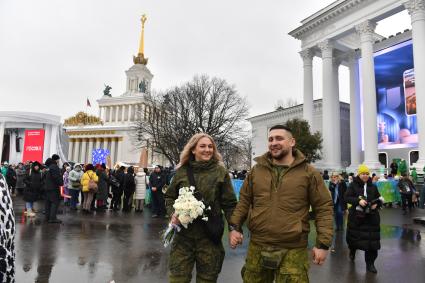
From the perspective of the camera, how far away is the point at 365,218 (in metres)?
6.02

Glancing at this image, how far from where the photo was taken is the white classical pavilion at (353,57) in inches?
936

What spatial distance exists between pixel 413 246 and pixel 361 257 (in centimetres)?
225

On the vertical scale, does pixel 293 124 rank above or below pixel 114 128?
below

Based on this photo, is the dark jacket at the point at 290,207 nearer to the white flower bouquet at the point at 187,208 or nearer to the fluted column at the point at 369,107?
the white flower bouquet at the point at 187,208

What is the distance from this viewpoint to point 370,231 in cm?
594

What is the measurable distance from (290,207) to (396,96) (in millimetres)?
31085

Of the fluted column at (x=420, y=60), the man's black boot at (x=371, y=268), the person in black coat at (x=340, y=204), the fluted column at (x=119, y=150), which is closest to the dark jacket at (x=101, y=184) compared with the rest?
the person in black coat at (x=340, y=204)

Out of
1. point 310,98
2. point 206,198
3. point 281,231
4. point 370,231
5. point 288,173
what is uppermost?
point 310,98

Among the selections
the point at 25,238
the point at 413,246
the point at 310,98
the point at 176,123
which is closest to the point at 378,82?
the point at 310,98

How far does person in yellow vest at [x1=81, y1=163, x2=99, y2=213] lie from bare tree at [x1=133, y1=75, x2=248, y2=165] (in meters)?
18.7

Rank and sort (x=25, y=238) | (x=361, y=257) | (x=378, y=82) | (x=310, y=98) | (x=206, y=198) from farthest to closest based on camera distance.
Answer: (x=310, y=98)
(x=378, y=82)
(x=25, y=238)
(x=361, y=257)
(x=206, y=198)

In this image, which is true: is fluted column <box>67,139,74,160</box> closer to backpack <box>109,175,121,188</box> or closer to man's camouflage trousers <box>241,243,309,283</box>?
backpack <box>109,175,121,188</box>

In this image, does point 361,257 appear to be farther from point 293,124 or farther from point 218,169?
point 293,124

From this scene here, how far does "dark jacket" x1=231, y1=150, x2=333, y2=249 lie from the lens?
2.94m
